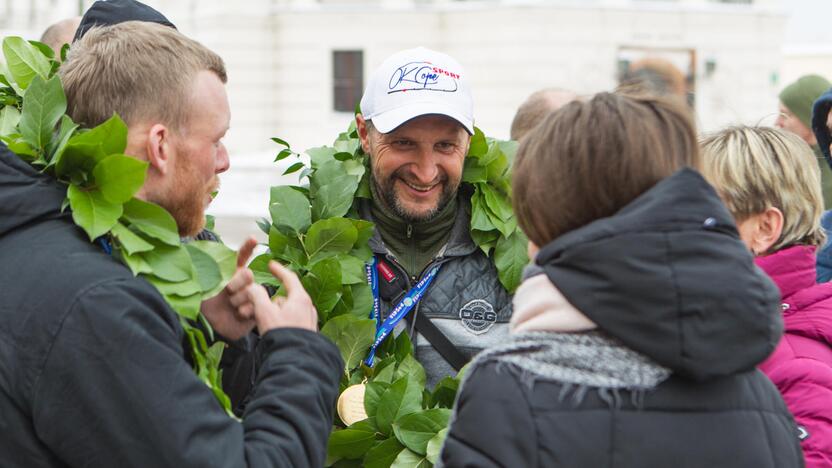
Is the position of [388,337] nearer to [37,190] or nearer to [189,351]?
[189,351]

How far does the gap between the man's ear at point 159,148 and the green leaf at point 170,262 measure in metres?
0.17

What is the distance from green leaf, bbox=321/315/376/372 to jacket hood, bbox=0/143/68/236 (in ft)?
3.14

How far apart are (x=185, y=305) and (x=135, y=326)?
173 millimetres

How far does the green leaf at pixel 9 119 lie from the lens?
209cm

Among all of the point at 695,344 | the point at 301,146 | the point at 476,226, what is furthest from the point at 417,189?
the point at 301,146

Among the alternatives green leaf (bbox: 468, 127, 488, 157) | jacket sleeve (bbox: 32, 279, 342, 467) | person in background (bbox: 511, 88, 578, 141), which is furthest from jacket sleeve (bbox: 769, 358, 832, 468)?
person in background (bbox: 511, 88, 578, 141)

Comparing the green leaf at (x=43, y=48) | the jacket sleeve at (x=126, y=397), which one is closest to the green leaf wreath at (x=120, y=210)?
the jacket sleeve at (x=126, y=397)

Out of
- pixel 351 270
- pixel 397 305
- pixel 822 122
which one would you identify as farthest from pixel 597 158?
pixel 822 122

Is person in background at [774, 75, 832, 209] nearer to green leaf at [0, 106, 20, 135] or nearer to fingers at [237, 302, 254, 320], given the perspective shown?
fingers at [237, 302, 254, 320]

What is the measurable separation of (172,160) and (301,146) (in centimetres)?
1914

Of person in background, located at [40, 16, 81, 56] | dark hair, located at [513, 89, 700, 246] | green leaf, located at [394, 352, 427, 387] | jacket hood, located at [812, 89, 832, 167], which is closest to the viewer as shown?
dark hair, located at [513, 89, 700, 246]

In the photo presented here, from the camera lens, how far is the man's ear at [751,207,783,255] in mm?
2377

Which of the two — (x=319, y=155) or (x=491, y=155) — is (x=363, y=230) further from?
(x=491, y=155)

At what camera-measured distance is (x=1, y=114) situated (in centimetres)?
218
